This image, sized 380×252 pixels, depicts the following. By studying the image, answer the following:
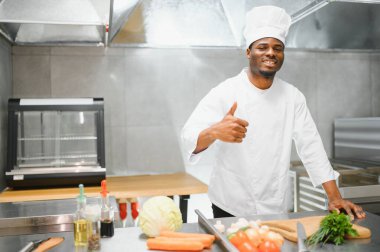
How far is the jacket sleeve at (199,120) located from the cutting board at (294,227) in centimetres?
51

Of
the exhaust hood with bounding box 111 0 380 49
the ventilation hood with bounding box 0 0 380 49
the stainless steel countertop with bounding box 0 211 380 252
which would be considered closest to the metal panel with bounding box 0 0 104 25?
the ventilation hood with bounding box 0 0 380 49

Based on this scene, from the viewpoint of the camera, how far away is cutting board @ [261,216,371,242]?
1.38 meters

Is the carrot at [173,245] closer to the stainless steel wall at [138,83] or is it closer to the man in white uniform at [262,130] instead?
the man in white uniform at [262,130]

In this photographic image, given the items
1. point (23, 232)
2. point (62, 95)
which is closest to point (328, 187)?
point (23, 232)

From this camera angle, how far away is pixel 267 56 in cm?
197

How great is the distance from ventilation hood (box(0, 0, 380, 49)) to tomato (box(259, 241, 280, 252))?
1.63m

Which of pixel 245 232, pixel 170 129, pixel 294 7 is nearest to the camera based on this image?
pixel 245 232

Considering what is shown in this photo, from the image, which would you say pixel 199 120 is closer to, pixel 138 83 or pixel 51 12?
pixel 51 12

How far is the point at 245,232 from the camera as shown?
4.05 ft

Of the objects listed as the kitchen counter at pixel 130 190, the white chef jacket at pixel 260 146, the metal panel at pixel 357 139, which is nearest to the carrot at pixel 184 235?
the white chef jacket at pixel 260 146

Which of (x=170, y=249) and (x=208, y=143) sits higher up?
(x=208, y=143)

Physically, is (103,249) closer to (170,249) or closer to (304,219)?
(170,249)

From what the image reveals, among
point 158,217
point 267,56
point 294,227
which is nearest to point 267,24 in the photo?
point 267,56

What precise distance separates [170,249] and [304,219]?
0.59 m
